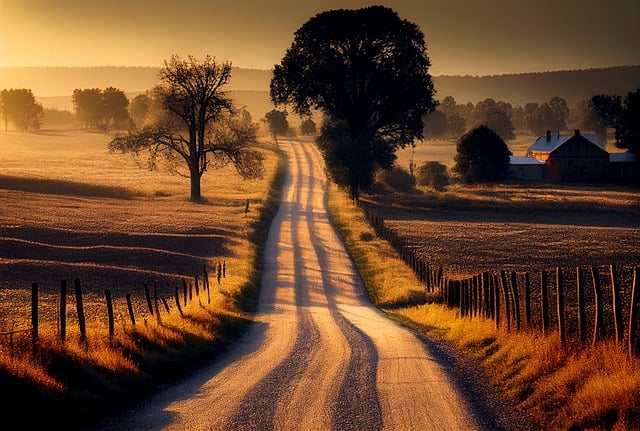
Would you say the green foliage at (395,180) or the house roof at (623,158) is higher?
the house roof at (623,158)

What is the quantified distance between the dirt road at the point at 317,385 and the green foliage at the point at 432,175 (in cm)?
7469

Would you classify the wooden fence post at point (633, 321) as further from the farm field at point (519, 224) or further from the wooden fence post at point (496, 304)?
the farm field at point (519, 224)

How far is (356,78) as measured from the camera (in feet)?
260

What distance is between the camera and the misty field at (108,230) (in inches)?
1427

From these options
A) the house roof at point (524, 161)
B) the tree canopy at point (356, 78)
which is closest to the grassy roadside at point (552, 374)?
the tree canopy at point (356, 78)

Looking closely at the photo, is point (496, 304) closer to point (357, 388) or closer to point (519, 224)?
point (357, 388)

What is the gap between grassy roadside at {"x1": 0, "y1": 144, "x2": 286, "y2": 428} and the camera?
13.8 m

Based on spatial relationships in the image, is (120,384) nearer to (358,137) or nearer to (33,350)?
(33,350)

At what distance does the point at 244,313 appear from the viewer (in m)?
31.9

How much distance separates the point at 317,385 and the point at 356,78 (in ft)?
213

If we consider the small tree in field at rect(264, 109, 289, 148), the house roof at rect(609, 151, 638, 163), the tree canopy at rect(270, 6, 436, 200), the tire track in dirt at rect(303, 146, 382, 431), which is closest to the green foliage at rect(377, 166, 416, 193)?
the tree canopy at rect(270, 6, 436, 200)

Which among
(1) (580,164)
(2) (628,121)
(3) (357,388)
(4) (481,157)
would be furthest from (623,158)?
(3) (357,388)

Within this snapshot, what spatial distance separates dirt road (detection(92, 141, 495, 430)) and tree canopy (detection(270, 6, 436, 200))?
155 feet

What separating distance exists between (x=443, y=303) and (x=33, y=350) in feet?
68.8
